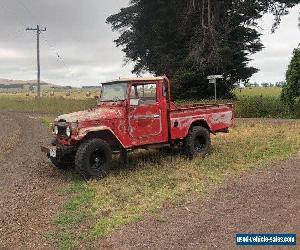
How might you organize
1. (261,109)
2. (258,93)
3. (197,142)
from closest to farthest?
(197,142) < (261,109) < (258,93)

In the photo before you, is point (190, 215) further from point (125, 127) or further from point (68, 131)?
point (68, 131)

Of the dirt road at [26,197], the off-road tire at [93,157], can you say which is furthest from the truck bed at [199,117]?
the dirt road at [26,197]

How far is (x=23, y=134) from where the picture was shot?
62.2 ft

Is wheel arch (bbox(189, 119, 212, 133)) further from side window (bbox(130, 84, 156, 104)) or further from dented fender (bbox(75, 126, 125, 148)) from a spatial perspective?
dented fender (bbox(75, 126, 125, 148))

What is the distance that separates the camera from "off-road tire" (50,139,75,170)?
10.7 m

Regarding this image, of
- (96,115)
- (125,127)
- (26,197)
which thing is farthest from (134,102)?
(26,197)

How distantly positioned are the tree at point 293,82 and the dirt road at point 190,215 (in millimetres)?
17319

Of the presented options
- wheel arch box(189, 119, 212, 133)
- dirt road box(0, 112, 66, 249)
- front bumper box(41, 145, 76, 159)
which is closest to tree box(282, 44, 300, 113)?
wheel arch box(189, 119, 212, 133)

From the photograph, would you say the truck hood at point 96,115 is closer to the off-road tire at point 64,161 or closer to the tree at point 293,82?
the off-road tire at point 64,161

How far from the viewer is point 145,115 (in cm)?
1071

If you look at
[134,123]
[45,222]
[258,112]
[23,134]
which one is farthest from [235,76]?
[45,222]

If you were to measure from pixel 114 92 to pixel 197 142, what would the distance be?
2909 millimetres

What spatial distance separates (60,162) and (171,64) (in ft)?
77.6

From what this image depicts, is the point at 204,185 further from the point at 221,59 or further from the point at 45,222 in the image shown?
the point at 221,59
